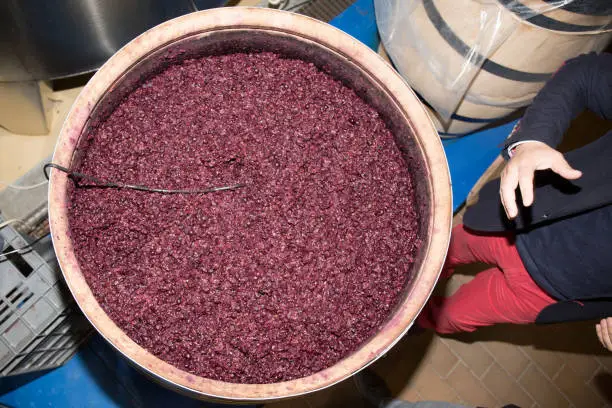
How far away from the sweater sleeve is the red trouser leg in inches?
17.1

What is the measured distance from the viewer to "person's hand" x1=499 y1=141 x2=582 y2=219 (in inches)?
37.4

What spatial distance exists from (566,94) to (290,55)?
0.67m

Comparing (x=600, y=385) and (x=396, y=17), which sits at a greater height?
(x=396, y=17)

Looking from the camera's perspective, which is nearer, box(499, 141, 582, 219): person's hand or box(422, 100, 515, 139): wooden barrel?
box(499, 141, 582, 219): person's hand

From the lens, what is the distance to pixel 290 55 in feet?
3.23

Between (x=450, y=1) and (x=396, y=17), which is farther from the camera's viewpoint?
(x=396, y=17)

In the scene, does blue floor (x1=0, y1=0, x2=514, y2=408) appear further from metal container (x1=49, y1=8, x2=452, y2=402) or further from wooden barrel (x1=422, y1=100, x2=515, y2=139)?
wooden barrel (x1=422, y1=100, x2=515, y2=139)

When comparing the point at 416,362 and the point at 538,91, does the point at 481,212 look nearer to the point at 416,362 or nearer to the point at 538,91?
the point at 538,91

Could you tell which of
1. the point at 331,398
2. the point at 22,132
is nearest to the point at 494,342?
the point at 331,398

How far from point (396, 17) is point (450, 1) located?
0.20 metres

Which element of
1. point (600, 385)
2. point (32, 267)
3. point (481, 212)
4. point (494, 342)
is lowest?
point (600, 385)

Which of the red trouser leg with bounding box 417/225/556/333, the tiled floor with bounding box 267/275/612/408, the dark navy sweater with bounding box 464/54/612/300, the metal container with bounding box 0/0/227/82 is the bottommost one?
the tiled floor with bounding box 267/275/612/408

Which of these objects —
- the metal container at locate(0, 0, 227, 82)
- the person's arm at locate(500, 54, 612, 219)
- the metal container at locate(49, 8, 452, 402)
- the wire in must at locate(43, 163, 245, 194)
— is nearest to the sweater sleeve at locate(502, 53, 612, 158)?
the person's arm at locate(500, 54, 612, 219)

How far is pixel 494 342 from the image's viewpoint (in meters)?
2.10
